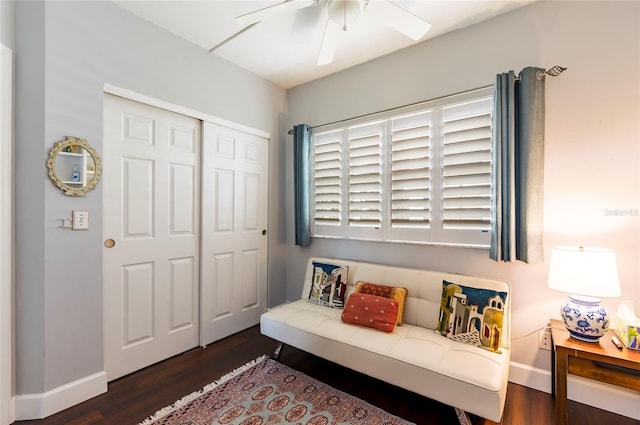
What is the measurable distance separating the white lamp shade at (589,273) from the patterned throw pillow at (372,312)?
1.00 metres

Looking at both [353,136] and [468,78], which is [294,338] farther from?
[468,78]

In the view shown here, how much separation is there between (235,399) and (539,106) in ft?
9.14

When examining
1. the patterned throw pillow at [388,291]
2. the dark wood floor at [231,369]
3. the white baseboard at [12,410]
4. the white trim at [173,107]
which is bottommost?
the dark wood floor at [231,369]

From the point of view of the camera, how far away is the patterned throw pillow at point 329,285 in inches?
99.3

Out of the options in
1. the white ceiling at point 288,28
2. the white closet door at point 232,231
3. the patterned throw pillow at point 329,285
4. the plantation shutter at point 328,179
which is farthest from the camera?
the plantation shutter at point 328,179

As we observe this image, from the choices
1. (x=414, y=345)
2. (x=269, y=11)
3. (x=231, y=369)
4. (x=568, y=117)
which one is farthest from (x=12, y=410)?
(x=568, y=117)

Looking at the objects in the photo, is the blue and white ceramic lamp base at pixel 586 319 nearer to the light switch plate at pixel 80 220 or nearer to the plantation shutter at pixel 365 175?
the plantation shutter at pixel 365 175

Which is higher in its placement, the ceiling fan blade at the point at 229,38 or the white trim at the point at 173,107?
the ceiling fan blade at the point at 229,38

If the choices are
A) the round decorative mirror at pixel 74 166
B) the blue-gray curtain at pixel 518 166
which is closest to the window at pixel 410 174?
the blue-gray curtain at pixel 518 166

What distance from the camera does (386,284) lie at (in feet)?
7.80

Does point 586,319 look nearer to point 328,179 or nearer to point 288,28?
point 328,179

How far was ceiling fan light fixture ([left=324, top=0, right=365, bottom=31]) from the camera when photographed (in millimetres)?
1709

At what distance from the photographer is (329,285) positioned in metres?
2.58

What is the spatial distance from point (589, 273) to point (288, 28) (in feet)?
8.42
